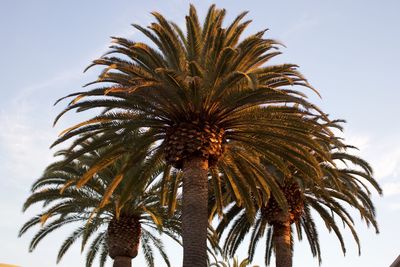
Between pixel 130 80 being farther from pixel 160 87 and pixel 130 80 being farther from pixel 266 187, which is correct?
pixel 266 187

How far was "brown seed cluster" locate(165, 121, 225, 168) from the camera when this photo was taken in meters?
16.1

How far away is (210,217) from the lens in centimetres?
2345

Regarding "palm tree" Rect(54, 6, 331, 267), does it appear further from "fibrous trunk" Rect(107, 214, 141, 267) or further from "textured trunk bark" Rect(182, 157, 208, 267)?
"fibrous trunk" Rect(107, 214, 141, 267)

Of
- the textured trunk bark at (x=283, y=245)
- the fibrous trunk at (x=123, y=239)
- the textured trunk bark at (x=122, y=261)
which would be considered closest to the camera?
the textured trunk bark at (x=283, y=245)

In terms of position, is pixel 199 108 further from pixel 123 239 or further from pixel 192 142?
pixel 123 239

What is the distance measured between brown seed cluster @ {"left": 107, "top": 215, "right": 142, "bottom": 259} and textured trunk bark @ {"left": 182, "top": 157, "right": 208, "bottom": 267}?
7658mm

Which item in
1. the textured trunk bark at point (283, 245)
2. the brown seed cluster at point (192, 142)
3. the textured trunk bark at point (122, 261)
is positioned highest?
the brown seed cluster at point (192, 142)

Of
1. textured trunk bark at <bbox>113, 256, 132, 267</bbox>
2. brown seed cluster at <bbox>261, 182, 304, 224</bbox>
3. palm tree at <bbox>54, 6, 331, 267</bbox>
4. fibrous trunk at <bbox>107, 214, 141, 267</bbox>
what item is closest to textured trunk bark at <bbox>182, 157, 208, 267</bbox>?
palm tree at <bbox>54, 6, 331, 267</bbox>

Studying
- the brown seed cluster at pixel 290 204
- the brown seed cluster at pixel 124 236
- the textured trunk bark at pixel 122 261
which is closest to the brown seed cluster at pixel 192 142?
the brown seed cluster at pixel 290 204

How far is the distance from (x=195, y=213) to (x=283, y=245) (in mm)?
8178

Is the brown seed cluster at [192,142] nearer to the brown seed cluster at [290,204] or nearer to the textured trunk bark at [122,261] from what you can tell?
the brown seed cluster at [290,204]

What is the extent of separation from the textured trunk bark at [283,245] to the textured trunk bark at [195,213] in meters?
7.64

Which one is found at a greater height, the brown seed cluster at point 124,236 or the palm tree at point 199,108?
the palm tree at point 199,108

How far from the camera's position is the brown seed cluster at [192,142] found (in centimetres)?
1611
